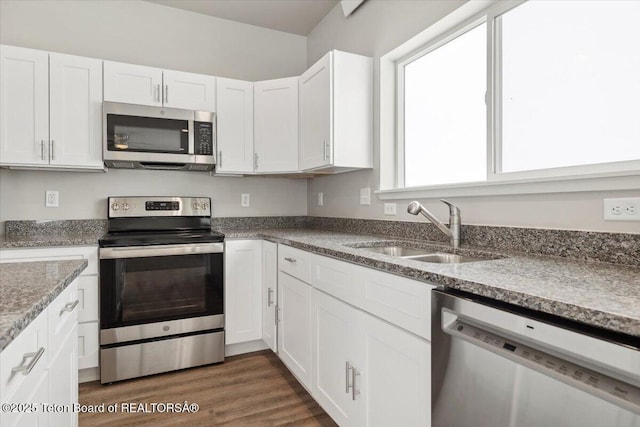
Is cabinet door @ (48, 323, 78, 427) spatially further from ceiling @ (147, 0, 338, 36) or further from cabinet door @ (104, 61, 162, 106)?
ceiling @ (147, 0, 338, 36)

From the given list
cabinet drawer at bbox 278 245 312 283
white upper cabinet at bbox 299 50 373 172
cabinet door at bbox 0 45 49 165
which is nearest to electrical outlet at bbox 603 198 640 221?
cabinet drawer at bbox 278 245 312 283

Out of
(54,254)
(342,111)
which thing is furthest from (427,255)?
(54,254)

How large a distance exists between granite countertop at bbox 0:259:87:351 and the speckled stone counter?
98cm

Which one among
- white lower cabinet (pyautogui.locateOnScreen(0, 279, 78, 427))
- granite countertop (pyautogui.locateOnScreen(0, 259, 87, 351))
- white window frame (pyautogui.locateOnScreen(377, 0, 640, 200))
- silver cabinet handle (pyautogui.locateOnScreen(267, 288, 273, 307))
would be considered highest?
white window frame (pyautogui.locateOnScreen(377, 0, 640, 200))

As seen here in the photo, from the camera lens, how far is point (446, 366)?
1031 millimetres

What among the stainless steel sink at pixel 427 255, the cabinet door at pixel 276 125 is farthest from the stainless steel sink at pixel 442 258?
the cabinet door at pixel 276 125

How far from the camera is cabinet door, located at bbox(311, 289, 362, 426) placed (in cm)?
152

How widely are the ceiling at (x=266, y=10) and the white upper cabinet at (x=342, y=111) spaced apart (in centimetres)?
80

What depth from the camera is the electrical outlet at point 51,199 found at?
2627 millimetres

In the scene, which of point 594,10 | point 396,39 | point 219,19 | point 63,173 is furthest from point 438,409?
point 219,19

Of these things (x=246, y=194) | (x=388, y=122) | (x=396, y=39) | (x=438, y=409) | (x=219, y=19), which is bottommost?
(x=438, y=409)

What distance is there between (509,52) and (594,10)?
14.2 inches

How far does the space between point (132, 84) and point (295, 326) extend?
2014mm

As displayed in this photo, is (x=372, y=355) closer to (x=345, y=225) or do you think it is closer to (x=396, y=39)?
(x=345, y=225)
